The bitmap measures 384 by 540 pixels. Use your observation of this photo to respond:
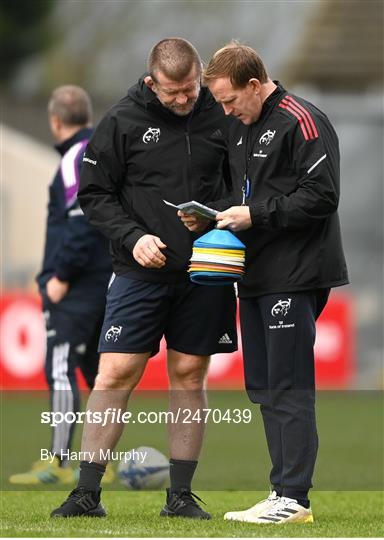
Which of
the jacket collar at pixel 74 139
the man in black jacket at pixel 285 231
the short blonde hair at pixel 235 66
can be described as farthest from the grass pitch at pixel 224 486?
the short blonde hair at pixel 235 66

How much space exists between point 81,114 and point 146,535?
368 centimetres

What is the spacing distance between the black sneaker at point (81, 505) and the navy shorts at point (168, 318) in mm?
647

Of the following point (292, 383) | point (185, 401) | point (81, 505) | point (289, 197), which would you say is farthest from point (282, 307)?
point (81, 505)

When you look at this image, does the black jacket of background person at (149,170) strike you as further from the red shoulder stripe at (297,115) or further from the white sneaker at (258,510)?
the white sneaker at (258,510)

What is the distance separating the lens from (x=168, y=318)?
6.85m

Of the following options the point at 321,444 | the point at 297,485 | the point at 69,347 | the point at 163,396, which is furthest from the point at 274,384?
the point at 163,396

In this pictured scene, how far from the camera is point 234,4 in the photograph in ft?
115

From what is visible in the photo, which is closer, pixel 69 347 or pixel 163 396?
pixel 69 347

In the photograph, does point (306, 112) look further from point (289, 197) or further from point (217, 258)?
point (217, 258)

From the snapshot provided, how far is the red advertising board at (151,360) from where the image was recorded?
51.2 feet

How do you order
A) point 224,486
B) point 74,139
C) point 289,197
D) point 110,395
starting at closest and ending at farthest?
1. point 289,197
2. point 110,395
3. point 224,486
4. point 74,139

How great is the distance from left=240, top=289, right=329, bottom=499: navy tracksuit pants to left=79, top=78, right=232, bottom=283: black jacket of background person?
525 millimetres

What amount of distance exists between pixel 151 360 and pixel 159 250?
30.1ft

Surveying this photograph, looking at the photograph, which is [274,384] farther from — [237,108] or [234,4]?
[234,4]
